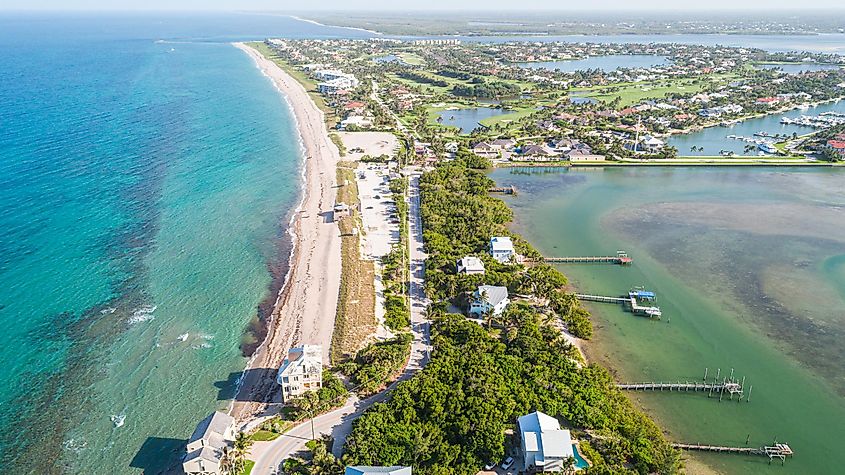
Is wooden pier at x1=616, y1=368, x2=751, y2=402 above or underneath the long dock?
underneath

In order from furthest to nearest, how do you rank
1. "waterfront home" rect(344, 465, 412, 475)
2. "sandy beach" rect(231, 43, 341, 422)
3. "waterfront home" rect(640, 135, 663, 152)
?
1. "waterfront home" rect(640, 135, 663, 152)
2. "sandy beach" rect(231, 43, 341, 422)
3. "waterfront home" rect(344, 465, 412, 475)

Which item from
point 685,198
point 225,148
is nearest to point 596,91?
point 685,198

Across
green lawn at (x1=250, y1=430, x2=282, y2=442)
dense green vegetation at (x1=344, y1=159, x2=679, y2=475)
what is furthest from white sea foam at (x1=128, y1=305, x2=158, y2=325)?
dense green vegetation at (x1=344, y1=159, x2=679, y2=475)

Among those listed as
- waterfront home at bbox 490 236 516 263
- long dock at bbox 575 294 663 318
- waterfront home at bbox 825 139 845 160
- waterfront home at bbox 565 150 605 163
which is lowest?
long dock at bbox 575 294 663 318

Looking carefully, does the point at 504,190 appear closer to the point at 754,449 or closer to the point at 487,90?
the point at 754,449

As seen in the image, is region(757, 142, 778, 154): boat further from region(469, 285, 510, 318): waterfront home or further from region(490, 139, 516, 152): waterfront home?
region(469, 285, 510, 318): waterfront home

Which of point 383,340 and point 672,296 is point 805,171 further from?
point 383,340
